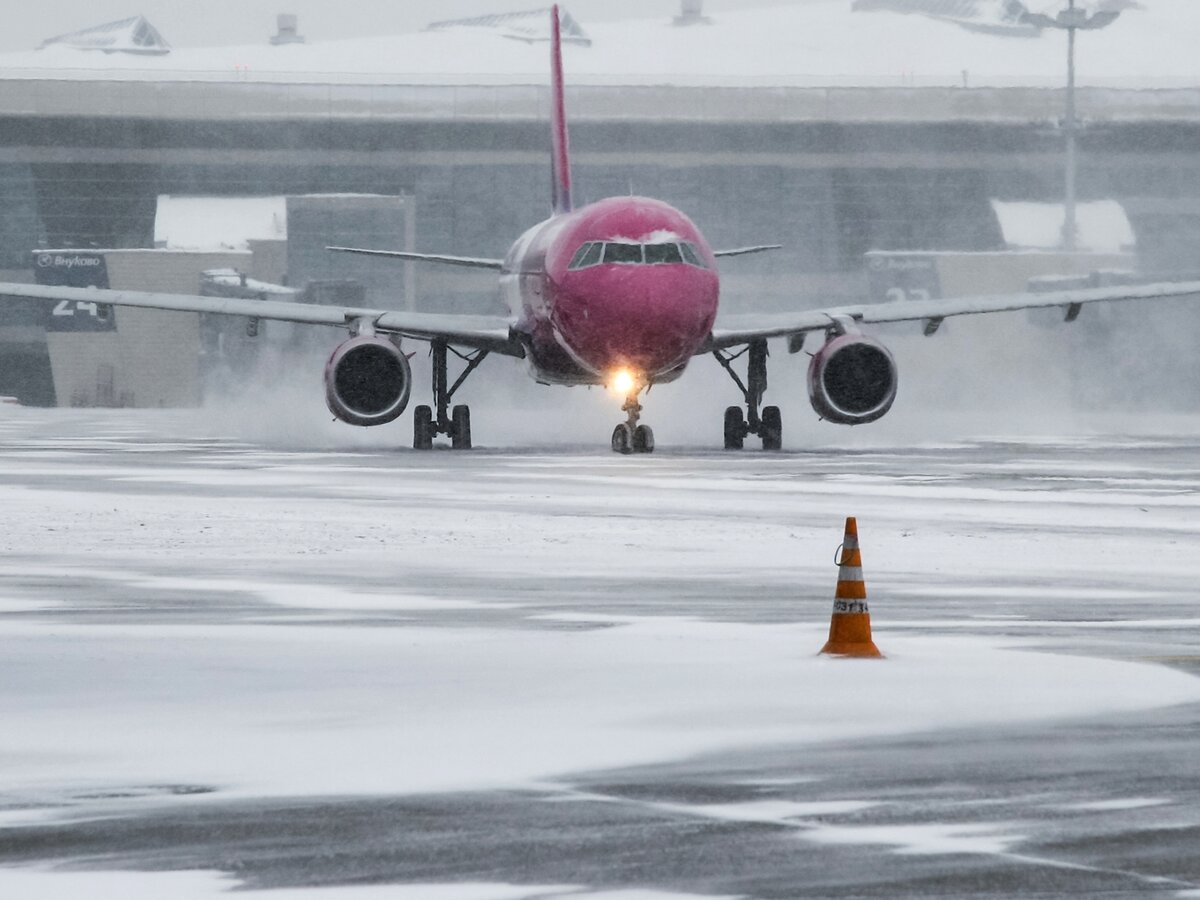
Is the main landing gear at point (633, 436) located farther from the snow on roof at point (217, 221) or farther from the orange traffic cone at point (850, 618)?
the snow on roof at point (217, 221)

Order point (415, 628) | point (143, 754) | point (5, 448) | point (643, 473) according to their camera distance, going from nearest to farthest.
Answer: point (143, 754) < point (415, 628) < point (643, 473) < point (5, 448)

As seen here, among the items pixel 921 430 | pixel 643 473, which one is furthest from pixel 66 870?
pixel 921 430

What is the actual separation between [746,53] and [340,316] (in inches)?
3806

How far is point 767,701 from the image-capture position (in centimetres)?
1066

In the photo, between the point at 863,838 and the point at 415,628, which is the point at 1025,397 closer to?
the point at 415,628

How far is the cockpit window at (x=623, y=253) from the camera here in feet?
112

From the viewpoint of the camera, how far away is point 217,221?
287ft

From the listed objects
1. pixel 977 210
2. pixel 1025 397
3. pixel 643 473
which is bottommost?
pixel 643 473

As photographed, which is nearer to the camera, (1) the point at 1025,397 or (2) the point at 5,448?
(2) the point at 5,448

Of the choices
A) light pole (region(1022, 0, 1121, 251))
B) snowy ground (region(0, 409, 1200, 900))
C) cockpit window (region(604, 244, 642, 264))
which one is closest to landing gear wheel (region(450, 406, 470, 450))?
cockpit window (region(604, 244, 642, 264))

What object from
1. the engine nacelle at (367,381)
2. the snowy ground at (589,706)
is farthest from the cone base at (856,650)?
the engine nacelle at (367,381)

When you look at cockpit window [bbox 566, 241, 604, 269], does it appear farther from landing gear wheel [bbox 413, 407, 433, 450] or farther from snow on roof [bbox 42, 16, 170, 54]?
snow on roof [bbox 42, 16, 170, 54]

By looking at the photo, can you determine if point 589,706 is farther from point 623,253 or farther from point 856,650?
point 623,253

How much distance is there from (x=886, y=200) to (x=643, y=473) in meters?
63.1
